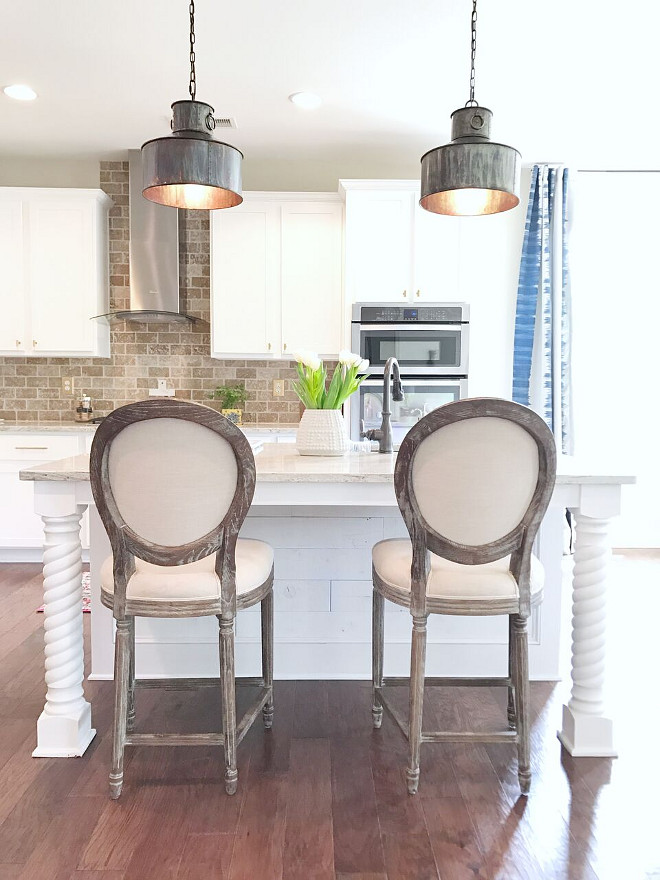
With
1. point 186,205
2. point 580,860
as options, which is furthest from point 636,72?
point 580,860

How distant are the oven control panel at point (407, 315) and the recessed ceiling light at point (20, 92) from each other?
2.30 metres

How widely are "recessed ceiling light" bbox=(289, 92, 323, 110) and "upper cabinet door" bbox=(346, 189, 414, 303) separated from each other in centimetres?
65

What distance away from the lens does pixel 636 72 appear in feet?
11.1

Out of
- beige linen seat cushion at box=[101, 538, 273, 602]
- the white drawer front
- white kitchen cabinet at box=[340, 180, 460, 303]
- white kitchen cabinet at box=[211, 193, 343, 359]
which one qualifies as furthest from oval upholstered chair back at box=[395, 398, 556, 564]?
the white drawer front

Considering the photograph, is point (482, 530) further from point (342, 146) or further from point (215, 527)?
point (342, 146)

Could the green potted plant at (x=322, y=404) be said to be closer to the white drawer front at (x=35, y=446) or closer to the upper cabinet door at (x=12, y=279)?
the white drawer front at (x=35, y=446)

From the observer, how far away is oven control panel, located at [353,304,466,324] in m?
4.32

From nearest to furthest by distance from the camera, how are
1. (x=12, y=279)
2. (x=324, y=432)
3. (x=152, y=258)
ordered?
1. (x=324, y=432)
2. (x=12, y=279)
3. (x=152, y=258)

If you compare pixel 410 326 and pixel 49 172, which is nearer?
pixel 410 326

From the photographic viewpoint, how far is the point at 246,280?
451cm

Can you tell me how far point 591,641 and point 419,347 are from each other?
2607 mm

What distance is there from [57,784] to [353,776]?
85 cm

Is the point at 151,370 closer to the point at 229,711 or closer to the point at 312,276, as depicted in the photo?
the point at 312,276

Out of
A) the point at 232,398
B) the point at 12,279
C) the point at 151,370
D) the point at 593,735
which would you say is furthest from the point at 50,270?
the point at 593,735
